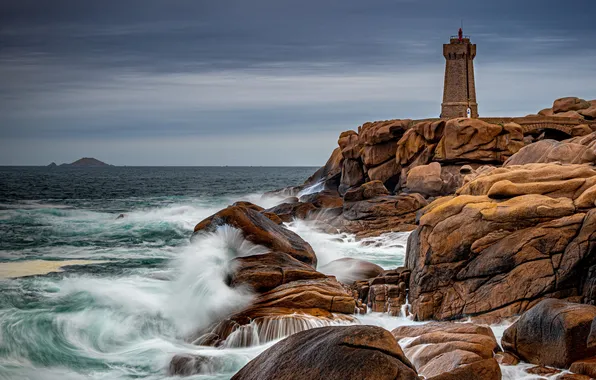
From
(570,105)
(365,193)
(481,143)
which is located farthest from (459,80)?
(365,193)

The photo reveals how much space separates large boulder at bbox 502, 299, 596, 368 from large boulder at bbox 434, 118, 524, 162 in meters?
26.8

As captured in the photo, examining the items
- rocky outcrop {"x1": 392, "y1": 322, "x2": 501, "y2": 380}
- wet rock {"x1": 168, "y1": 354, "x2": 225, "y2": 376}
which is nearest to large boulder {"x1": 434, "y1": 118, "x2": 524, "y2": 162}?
rocky outcrop {"x1": 392, "y1": 322, "x2": 501, "y2": 380}

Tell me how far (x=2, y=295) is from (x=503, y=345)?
47.4ft

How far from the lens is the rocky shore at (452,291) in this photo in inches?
323

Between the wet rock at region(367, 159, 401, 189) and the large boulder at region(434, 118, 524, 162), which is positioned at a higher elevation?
the large boulder at region(434, 118, 524, 162)

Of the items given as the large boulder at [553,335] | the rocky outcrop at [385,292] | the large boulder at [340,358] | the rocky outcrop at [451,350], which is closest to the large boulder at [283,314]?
the rocky outcrop at [385,292]

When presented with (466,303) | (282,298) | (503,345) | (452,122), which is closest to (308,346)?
(503,345)

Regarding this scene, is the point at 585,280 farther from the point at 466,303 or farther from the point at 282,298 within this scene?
the point at 282,298

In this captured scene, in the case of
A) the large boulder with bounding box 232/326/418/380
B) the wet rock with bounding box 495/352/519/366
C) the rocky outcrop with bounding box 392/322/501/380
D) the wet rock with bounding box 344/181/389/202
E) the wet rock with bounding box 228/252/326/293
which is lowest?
the wet rock with bounding box 495/352/519/366

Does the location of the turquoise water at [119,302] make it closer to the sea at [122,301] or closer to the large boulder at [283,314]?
the sea at [122,301]

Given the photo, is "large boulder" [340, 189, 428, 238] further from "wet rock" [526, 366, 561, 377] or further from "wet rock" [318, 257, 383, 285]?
"wet rock" [526, 366, 561, 377]

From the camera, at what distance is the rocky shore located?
8.20m

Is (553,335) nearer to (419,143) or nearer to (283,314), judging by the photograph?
(283,314)

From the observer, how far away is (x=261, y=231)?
1977 cm
